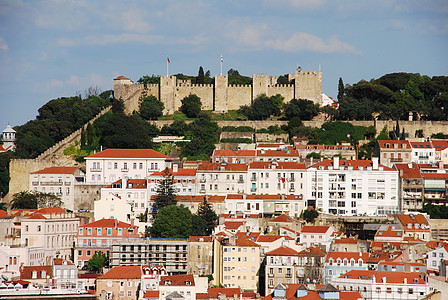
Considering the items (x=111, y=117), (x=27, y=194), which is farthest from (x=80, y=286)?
(x=111, y=117)

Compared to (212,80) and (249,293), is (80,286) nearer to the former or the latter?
(249,293)

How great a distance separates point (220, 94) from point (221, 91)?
0.30 m

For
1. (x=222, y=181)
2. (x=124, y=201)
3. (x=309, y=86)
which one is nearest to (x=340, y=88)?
(x=309, y=86)

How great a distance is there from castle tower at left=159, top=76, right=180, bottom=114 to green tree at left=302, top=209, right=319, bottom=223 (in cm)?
2656

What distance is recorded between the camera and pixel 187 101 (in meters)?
85.1

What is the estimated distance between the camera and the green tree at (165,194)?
61.8 meters

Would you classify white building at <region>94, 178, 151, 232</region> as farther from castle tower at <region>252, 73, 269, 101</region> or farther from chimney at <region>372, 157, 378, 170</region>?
castle tower at <region>252, 73, 269, 101</region>

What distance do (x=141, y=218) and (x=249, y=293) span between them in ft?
48.9

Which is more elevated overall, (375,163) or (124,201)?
(375,163)

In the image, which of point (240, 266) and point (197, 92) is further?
point (197, 92)

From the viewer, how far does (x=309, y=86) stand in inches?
3364

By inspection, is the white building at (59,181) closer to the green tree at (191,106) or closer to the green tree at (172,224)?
the green tree at (172,224)

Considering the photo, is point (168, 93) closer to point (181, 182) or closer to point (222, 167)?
point (222, 167)

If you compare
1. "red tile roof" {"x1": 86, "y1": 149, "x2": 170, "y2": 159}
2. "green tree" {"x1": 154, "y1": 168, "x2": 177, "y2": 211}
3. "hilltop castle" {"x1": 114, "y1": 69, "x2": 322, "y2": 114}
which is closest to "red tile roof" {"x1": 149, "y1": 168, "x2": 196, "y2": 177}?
"green tree" {"x1": 154, "y1": 168, "x2": 177, "y2": 211}
